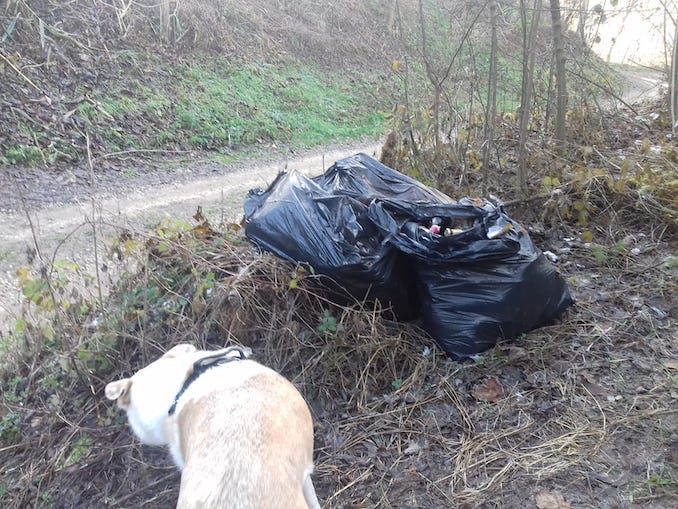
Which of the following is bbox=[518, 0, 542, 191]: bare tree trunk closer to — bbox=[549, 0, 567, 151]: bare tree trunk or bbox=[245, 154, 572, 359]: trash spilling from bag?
bbox=[549, 0, 567, 151]: bare tree trunk

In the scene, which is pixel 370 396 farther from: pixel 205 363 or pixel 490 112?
pixel 490 112

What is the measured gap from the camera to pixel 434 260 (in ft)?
10.1

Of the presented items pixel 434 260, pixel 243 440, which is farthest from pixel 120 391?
pixel 434 260

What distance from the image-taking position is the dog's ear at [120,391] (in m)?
2.41

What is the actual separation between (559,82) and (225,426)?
4.34m

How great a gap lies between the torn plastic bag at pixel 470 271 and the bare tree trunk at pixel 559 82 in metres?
2.24

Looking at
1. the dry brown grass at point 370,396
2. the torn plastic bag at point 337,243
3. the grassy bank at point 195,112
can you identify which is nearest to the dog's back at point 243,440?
the dry brown grass at point 370,396

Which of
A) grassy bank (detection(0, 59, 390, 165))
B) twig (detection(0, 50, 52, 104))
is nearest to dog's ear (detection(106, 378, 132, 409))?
grassy bank (detection(0, 59, 390, 165))

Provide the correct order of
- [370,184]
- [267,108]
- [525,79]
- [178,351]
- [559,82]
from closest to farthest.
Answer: [178,351] < [370,184] < [525,79] < [559,82] < [267,108]

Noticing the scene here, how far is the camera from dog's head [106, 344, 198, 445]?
92.8 inches

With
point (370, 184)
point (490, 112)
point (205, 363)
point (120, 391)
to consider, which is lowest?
point (120, 391)

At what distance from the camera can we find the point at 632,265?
3.84m

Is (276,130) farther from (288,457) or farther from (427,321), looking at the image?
(288,457)

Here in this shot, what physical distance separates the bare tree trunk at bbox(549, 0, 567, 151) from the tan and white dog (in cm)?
380
